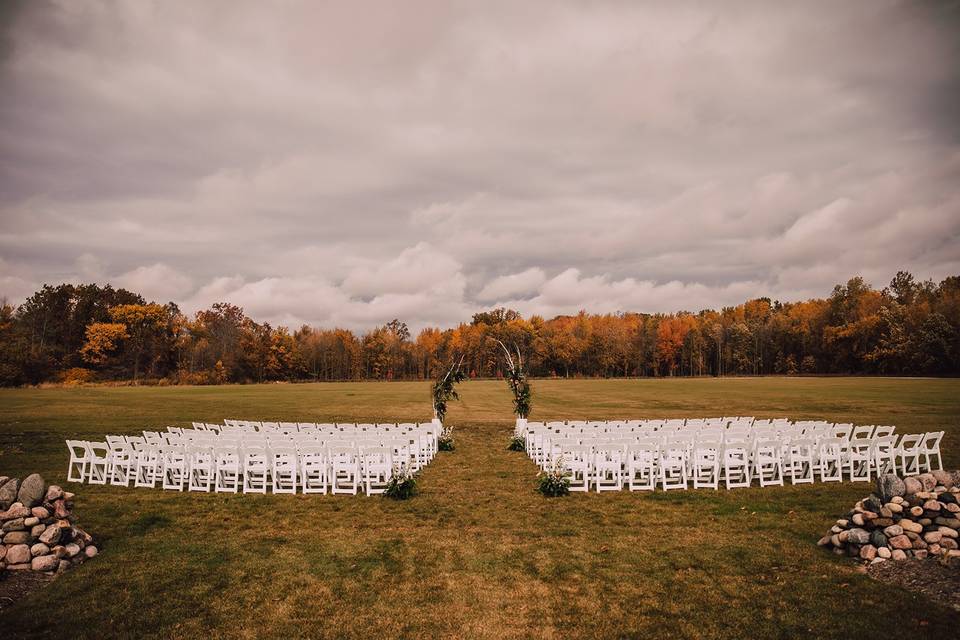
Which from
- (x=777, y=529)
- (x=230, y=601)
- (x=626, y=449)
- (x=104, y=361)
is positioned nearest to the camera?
(x=230, y=601)

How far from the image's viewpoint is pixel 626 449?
1336 cm

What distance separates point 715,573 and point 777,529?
2773mm

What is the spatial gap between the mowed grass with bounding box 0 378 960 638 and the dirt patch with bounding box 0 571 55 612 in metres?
0.25

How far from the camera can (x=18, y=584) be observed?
7.74m

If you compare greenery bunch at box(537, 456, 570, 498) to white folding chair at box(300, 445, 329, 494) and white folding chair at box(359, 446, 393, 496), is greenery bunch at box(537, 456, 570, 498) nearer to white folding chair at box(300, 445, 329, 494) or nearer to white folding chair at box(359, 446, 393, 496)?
white folding chair at box(359, 446, 393, 496)

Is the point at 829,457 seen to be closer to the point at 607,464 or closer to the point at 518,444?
the point at 607,464

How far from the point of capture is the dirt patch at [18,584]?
7.30 metres

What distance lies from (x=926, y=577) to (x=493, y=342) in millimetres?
85189

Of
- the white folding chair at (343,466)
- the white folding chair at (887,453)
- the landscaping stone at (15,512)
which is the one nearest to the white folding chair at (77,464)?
the landscaping stone at (15,512)

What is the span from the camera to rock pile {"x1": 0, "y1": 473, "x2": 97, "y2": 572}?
8.27 metres

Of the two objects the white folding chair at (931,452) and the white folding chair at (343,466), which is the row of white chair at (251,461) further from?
the white folding chair at (931,452)

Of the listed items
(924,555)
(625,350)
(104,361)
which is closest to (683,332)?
(625,350)

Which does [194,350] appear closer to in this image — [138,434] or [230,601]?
[138,434]

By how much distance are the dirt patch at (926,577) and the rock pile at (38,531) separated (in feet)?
39.8
